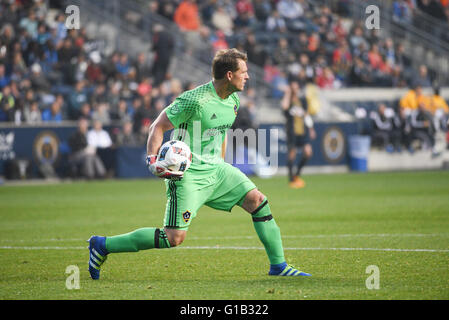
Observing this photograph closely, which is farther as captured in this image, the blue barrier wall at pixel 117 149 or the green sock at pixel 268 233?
the blue barrier wall at pixel 117 149

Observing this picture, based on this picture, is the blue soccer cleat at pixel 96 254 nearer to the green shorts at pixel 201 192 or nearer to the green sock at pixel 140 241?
the green sock at pixel 140 241

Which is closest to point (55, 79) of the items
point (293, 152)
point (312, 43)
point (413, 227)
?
point (293, 152)

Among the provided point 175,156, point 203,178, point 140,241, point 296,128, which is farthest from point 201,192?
point 296,128

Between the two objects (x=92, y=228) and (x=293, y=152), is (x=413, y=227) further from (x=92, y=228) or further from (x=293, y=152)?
(x=293, y=152)

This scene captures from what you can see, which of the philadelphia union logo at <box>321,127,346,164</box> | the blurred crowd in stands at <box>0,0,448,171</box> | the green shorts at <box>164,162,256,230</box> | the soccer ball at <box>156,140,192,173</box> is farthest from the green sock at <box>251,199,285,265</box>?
the philadelphia union logo at <box>321,127,346,164</box>

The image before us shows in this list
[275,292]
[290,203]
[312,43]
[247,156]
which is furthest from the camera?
[312,43]

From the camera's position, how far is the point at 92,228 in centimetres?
1239

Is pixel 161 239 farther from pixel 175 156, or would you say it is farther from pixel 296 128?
pixel 296 128

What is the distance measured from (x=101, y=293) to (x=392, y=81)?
2532cm

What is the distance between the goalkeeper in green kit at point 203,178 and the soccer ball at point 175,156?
10 centimetres

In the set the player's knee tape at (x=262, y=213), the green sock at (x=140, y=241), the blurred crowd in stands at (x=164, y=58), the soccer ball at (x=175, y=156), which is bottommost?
the green sock at (x=140, y=241)

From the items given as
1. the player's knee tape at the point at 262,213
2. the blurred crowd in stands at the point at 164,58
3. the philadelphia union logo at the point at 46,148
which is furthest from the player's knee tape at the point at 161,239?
the blurred crowd in stands at the point at 164,58

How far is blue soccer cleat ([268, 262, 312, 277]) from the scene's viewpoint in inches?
302

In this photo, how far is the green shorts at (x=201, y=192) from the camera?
7.42 m
